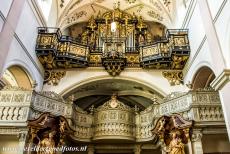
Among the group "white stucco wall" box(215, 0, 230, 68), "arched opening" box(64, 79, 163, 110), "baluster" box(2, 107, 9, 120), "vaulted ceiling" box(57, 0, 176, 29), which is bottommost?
"baluster" box(2, 107, 9, 120)

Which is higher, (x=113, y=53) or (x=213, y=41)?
(x=113, y=53)

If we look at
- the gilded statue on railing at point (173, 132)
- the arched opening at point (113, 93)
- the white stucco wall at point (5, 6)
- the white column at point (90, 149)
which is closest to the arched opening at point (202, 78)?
the arched opening at point (113, 93)

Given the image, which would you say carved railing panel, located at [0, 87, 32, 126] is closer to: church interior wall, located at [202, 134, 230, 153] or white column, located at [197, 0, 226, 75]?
church interior wall, located at [202, 134, 230, 153]

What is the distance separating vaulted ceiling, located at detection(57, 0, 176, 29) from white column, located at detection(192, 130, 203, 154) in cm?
731

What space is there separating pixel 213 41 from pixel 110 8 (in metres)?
9.26

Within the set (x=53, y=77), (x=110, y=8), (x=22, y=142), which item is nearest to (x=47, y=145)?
(x=22, y=142)

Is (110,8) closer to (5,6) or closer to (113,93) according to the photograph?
(113,93)

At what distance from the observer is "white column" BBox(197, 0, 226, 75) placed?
738 centimetres

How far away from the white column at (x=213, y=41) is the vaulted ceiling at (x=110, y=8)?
507cm

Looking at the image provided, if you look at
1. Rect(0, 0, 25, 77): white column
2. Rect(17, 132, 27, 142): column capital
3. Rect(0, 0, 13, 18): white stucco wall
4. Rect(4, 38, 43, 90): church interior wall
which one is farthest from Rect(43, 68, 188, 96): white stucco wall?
Rect(0, 0, 13, 18): white stucco wall

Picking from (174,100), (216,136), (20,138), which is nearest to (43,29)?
(20,138)

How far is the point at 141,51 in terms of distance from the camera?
496 inches

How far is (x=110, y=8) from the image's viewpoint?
52.0 feet

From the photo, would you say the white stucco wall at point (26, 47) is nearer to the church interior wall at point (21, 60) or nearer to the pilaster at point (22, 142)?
the church interior wall at point (21, 60)
